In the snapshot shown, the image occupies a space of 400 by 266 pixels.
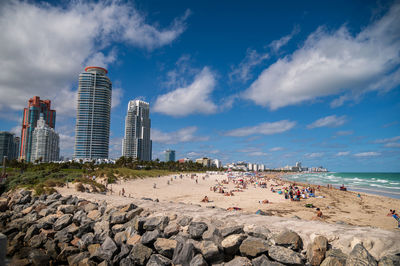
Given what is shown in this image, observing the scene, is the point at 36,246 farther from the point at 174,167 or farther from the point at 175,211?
the point at 174,167

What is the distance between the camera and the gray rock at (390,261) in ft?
14.4

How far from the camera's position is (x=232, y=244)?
608cm

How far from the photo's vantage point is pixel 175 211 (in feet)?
30.0

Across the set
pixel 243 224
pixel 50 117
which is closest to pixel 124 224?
pixel 243 224

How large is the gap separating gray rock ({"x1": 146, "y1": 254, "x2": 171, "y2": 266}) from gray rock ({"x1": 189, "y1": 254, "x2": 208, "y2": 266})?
804 millimetres

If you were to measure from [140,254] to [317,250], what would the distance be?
526cm

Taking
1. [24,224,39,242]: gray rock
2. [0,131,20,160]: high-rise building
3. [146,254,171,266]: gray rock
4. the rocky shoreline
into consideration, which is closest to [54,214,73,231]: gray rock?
the rocky shoreline

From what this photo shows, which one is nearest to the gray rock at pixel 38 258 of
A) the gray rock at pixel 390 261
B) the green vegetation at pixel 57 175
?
A: the green vegetation at pixel 57 175

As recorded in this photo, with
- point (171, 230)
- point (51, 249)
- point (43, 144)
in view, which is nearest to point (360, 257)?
point (171, 230)

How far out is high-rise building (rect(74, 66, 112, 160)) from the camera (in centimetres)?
12381

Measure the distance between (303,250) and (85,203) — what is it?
39.3ft

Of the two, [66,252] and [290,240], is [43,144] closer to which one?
[66,252]

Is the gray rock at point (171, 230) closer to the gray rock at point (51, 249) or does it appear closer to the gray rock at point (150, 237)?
the gray rock at point (150, 237)

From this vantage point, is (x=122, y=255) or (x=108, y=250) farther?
(x=108, y=250)
